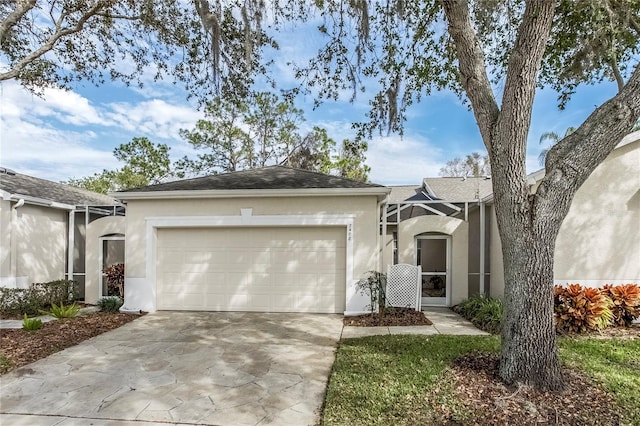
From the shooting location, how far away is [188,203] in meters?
9.25

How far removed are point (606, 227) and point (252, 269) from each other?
8501 mm

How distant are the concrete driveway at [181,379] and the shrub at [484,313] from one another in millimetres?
3156

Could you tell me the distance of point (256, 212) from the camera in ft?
29.8

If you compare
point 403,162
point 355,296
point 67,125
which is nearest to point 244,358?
point 355,296

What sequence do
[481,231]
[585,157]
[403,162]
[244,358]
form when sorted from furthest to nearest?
[403,162], [481,231], [244,358], [585,157]

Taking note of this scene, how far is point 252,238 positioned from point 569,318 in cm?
724

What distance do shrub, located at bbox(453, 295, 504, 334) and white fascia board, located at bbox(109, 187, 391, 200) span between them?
3481 mm

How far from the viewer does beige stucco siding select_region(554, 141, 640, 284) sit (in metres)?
8.02

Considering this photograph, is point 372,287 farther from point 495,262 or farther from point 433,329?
point 495,262

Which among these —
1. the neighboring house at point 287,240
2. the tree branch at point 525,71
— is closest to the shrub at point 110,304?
the neighboring house at point 287,240

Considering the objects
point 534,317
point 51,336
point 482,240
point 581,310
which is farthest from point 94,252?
point 581,310

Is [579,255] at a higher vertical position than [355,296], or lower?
higher

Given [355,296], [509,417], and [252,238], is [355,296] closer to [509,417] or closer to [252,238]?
[252,238]

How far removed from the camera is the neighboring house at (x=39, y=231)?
31.6ft
